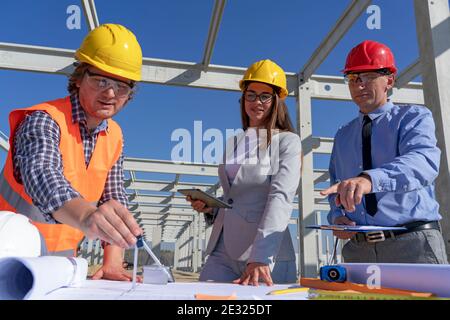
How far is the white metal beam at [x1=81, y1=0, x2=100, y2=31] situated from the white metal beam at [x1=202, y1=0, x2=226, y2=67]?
154 cm

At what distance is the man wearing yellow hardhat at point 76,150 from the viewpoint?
1.57 m

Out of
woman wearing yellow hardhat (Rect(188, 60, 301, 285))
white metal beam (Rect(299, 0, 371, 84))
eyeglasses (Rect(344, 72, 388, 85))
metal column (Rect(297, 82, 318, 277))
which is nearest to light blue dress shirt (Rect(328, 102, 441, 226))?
eyeglasses (Rect(344, 72, 388, 85))

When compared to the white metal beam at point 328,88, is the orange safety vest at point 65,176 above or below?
below

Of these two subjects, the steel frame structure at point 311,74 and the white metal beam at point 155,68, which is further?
the white metal beam at point 155,68

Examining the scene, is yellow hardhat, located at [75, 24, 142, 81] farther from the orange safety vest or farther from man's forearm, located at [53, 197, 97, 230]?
man's forearm, located at [53, 197, 97, 230]

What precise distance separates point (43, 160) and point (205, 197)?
1043 millimetres

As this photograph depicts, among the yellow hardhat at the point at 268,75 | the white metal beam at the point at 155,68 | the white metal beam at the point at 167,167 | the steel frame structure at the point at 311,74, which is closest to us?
the yellow hardhat at the point at 268,75

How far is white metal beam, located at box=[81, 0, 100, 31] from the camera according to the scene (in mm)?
4796

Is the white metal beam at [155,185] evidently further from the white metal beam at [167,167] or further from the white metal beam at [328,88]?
the white metal beam at [328,88]

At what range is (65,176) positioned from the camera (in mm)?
1931

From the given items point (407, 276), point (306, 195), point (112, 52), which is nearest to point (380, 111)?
point (407, 276)

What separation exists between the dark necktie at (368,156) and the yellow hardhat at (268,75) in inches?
25.1

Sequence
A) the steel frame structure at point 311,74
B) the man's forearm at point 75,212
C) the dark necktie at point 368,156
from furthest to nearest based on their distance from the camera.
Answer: the steel frame structure at point 311,74, the dark necktie at point 368,156, the man's forearm at point 75,212

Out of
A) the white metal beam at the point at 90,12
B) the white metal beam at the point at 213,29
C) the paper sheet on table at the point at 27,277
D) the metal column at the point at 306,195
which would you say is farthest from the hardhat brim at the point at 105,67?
the metal column at the point at 306,195
